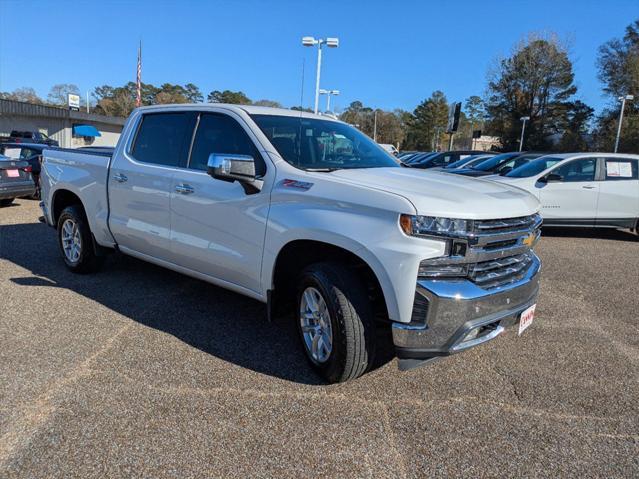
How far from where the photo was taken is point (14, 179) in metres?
10.6

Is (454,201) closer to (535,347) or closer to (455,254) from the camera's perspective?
(455,254)

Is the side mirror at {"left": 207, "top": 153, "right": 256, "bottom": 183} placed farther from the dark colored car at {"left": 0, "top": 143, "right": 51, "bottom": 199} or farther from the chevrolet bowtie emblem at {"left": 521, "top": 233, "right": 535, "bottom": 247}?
the dark colored car at {"left": 0, "top": 143, "right": 51, "bottom": 199}

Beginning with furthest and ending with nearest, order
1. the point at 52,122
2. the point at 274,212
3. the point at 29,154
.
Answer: the point at 52,122 → the point at 29,154 → the point at 274,212

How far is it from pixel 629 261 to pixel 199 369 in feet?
23.0

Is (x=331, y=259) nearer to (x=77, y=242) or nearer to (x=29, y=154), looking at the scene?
(x=77, y=242)

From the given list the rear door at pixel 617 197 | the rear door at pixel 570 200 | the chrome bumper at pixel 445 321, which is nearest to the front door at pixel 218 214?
the chrome bumper at pixel 445 321

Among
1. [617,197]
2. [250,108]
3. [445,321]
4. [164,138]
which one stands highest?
[250,108]

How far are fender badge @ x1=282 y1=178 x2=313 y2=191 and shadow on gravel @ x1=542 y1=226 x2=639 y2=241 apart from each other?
25.2 feet

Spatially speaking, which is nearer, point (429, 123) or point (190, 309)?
point (190, 309)

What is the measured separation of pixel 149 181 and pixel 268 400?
2.44m

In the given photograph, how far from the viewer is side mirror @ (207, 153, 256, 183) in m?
3.44

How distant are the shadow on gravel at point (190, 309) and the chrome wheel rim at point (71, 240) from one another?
22cm

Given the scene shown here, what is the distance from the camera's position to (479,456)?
2637 mm

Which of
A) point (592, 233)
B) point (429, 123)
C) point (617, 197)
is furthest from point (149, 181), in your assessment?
point (429, 123)
